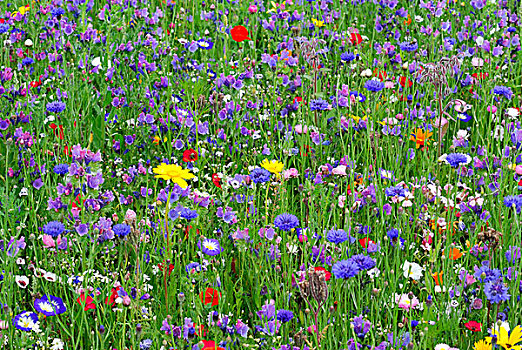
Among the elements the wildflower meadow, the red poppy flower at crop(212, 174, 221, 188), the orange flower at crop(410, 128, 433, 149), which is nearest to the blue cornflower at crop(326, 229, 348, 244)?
the wildflower meadow

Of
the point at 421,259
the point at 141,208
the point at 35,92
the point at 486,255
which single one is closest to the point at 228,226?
the point at 141,208

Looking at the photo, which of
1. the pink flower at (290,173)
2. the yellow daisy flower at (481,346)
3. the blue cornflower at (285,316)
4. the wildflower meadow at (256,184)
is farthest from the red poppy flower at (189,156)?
the yellow daisy flower at (481,346)

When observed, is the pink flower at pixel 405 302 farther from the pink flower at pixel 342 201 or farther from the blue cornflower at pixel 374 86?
the blue cornflower at pixel 374 86

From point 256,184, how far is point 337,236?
0.65 m

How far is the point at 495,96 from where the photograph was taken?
342 centimetres

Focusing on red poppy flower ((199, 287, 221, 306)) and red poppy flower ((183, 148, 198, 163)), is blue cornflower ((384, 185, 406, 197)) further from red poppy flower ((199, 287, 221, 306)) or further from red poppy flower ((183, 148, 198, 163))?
red poppy flower ((183, 148, 198, 163))

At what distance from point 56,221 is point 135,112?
1102mm

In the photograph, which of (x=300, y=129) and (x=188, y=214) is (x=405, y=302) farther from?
(x=300, y=129)

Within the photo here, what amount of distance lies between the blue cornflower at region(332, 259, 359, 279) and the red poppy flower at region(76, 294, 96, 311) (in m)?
0.70

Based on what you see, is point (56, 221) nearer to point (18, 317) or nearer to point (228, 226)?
point (18, 317)

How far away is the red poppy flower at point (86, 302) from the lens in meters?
2.01

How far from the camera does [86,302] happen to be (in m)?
2.12

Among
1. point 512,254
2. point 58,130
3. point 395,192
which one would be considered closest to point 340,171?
point 395,192

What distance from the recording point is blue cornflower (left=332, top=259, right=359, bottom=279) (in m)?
1.90
